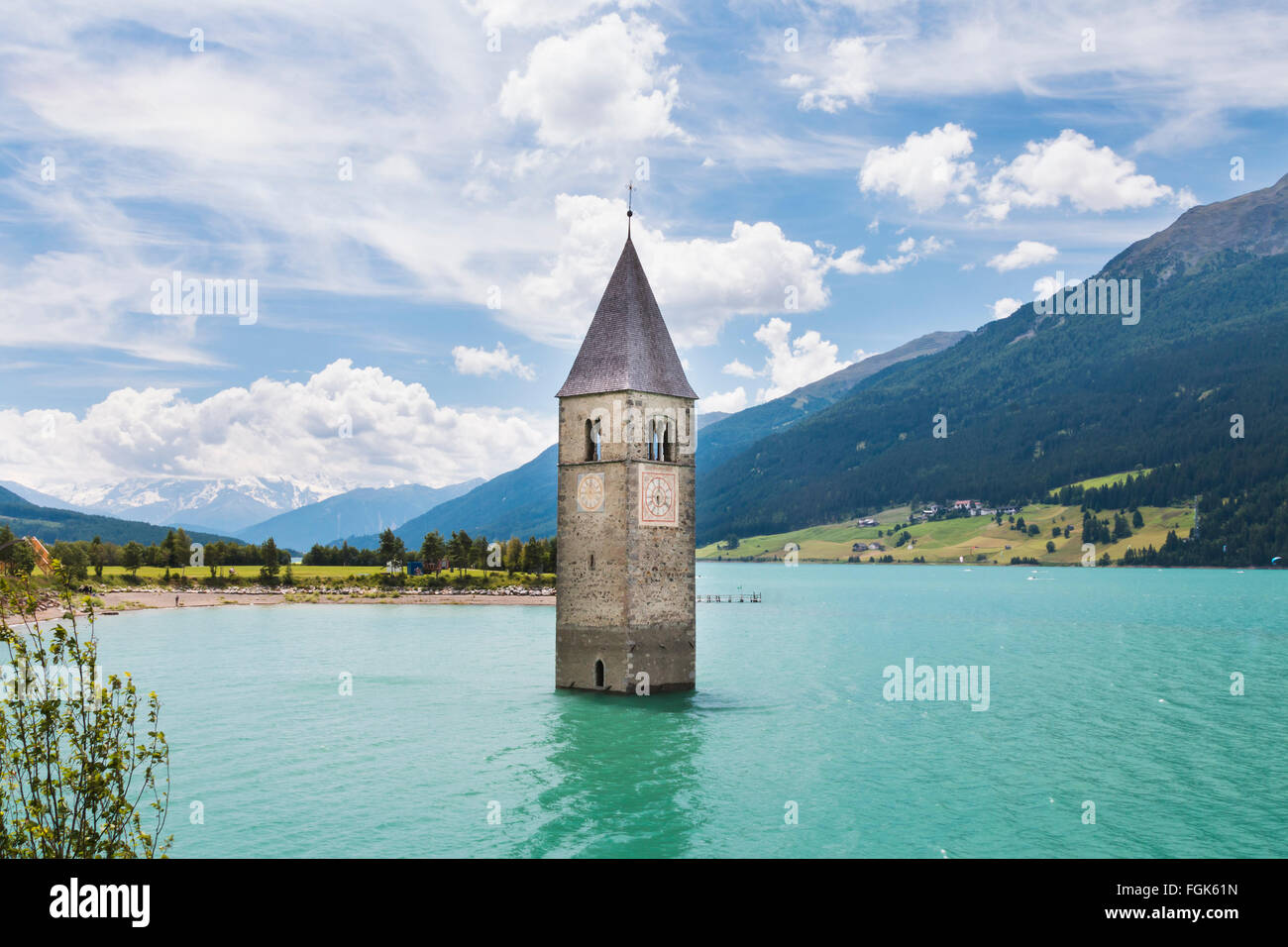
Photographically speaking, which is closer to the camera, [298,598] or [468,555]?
[298,598]

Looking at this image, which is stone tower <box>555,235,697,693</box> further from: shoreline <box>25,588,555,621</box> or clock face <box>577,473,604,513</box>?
shoreline <box>25,588,555,621</box>

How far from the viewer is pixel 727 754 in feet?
127

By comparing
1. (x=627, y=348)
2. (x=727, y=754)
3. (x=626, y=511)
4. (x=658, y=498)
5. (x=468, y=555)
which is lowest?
(x=727, y=754)

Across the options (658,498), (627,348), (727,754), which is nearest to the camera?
(727,754)

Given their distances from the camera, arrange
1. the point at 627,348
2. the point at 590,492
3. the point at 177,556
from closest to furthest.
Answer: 1. the point at 590,492
2. the point at 627,348
3. the point at 177,556

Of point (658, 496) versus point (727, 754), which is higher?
point (658, 496)

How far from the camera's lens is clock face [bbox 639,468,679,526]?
4603 centimetres

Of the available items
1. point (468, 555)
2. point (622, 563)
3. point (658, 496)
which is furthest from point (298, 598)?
point (658, 496)

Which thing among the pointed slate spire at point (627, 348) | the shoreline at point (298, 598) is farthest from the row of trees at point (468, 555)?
the pointed slate spire at point (627, 348)

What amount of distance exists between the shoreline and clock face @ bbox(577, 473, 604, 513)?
8994 cm

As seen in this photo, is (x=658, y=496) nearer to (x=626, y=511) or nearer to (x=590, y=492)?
(x=626, y=511)

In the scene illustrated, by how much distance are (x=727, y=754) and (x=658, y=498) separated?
12.9 metres

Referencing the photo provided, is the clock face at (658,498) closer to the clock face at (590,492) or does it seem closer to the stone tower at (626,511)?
the stone tower at (626,511)
